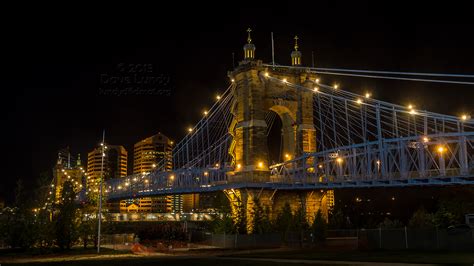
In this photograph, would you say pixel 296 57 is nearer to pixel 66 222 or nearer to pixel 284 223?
pixel 284 223

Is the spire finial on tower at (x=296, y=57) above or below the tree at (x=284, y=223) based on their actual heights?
above

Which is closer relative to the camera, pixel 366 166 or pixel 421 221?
pixel 421 221

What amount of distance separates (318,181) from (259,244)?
550 inches

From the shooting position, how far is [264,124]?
67875mm

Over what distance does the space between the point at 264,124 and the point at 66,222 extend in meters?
28.1

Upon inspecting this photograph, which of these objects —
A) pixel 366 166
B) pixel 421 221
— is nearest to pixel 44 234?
pixel 366 166

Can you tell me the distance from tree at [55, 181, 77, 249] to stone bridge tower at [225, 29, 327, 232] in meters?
18.5

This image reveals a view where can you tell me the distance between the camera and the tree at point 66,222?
4725 centimetres

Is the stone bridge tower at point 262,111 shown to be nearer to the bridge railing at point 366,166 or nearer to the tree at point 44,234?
the bridge railing at point 366,166

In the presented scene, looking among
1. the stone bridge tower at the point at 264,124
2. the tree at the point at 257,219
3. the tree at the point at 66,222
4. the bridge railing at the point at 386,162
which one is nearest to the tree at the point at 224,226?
the tree at the point at 257,219

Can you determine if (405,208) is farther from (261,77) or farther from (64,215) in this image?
(64,215)

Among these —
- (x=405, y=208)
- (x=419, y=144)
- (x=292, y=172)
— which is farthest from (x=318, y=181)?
(x=405, y=208)

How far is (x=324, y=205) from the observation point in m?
68.6

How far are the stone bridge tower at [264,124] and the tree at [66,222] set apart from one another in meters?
18.5
